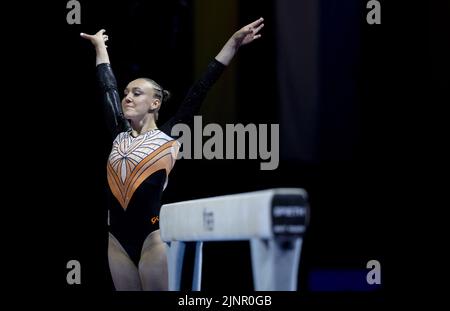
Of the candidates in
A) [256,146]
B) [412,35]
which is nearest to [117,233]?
[256,146]

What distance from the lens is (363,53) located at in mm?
5488

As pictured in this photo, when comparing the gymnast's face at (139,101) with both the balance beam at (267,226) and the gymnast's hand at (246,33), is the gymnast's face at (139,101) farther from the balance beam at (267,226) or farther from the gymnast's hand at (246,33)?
the balance beam at (267,226)

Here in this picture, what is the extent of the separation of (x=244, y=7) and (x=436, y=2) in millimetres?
1668

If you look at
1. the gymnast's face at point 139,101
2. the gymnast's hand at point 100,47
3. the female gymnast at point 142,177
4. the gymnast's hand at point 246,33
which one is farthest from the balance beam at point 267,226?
the gymnast's hand at point 100,47

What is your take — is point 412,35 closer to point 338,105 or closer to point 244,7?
point 338,105

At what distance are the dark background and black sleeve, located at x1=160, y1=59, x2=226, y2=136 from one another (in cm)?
111

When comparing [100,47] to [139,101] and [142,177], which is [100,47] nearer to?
[139,101]

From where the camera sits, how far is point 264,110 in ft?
17.4

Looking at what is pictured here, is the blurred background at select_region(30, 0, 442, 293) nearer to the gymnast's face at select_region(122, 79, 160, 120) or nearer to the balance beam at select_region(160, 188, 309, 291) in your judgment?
the gymnast's face at select_region(122, 79, 160, 120)

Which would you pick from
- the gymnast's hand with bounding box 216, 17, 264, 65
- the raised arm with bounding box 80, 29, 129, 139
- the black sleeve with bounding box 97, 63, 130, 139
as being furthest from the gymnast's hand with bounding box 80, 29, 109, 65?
the gymnast's hand with bounding box 216, 17, 264, 65

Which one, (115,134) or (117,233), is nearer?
(117,233)
